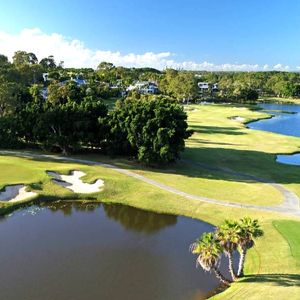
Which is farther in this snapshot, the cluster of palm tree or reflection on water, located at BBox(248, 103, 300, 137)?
reflection on water, located at BBox(248, 103, 300, 137)

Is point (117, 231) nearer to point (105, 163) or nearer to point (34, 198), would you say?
point (34, 198)

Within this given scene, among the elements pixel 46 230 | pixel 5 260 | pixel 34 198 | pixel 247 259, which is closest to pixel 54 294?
pixel 5 260

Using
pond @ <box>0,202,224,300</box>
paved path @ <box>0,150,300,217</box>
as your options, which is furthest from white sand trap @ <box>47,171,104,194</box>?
paved path @ <box>0,150,300,217</box>

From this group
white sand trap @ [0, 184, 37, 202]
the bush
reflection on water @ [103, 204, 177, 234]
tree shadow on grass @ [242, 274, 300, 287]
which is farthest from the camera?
the bush

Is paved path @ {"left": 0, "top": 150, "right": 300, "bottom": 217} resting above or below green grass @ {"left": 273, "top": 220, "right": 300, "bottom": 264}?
above

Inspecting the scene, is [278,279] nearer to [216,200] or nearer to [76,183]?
[216,200]

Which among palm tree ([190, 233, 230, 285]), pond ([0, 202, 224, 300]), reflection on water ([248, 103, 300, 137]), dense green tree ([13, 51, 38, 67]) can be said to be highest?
dense green tree ([13, 51, 38, 67])

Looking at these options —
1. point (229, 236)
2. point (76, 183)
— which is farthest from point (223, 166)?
point (229, 236)

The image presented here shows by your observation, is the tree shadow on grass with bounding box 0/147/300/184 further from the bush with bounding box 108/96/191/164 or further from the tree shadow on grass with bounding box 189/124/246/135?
the tree shadow on grass with bounding box 189/124/246/135
